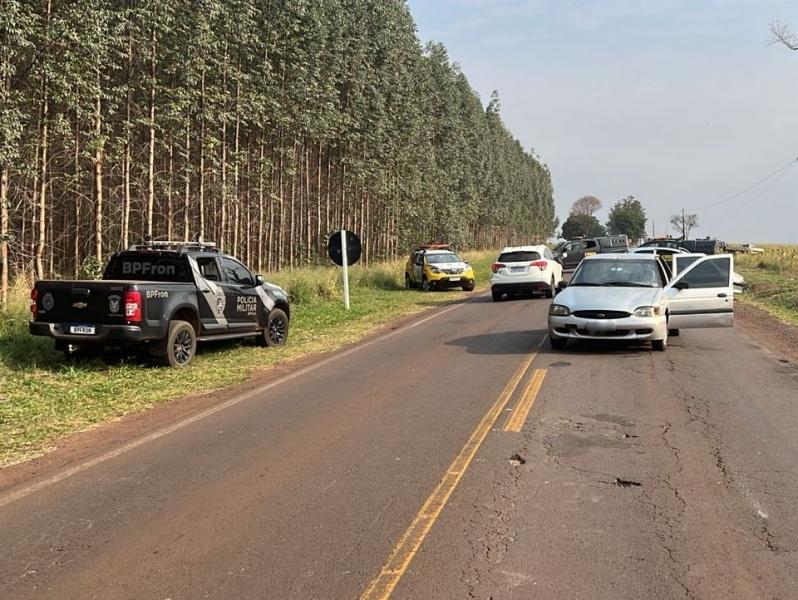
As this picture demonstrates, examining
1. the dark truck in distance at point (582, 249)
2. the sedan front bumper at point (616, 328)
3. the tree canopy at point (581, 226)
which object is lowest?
the sedan front bumper at point (616, 328)

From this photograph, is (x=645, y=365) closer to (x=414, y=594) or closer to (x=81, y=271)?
(x=414, y=594)

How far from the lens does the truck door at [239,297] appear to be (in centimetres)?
1203

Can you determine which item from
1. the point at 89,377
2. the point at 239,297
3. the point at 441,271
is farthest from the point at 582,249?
the point at 89,377

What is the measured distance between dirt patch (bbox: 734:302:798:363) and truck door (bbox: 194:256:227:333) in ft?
30.8

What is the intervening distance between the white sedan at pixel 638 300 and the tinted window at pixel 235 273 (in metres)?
5.44

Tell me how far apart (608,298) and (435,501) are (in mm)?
7602

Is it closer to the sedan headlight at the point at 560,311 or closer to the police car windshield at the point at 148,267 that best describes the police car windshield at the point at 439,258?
the sedan headlight at the point at 560,311

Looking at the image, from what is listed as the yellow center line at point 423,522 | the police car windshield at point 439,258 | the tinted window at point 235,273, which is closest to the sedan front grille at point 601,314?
the yellow center line at point 423,522

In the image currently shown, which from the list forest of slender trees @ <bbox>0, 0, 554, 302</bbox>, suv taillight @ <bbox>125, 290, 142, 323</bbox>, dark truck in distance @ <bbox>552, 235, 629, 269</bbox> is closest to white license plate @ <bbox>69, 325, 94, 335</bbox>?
suv taillight @ <bbox>125, 290, 142, 323</bbox>

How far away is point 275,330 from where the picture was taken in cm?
1350

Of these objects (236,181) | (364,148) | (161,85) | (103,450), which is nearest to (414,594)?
(103,450)

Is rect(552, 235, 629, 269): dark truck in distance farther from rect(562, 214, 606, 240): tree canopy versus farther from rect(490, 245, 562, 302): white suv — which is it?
rect(562, 214, 606, 240): tree canopy

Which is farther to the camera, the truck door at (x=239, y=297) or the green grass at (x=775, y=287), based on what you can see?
the green grass at (x=775, y=287)

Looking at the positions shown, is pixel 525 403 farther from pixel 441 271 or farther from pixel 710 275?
pixel 441 271
